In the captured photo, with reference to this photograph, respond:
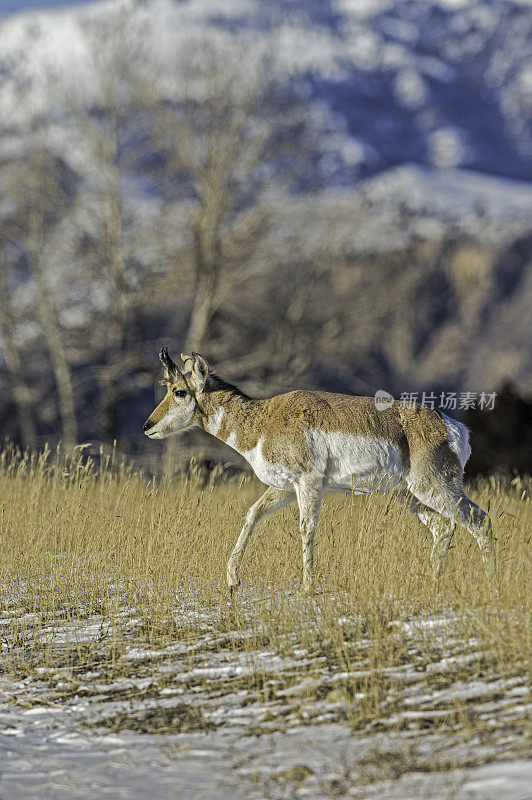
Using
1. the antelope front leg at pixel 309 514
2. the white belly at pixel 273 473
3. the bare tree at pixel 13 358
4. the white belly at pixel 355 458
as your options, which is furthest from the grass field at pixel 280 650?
the bare tree at pixel 13 358

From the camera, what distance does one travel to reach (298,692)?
17.1ft

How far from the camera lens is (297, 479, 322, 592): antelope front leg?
23.6 ft

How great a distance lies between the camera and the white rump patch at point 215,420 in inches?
309

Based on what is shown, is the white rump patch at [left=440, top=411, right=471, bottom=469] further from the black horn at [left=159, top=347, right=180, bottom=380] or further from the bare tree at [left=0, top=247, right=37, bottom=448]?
the bare tree at [left=0, top=247, right=37, bottom=448]

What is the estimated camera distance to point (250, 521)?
293 inches

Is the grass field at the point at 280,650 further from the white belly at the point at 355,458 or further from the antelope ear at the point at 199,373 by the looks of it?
the antelope ear at the point at 199,373

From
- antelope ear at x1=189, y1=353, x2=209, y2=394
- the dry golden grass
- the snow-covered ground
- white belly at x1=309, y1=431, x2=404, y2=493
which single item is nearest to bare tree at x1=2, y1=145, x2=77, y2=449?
the dry golden grass

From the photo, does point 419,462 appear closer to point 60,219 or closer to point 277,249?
point 277,249

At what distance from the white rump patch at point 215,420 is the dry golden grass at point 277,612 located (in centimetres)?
83

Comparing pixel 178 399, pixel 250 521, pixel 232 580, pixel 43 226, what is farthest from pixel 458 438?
pixel 43 226

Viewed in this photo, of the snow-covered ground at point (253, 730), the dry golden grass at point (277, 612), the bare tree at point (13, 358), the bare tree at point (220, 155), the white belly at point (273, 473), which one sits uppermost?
the bare tree at point (220, 155)

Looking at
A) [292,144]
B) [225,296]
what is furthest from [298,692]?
[292,144]

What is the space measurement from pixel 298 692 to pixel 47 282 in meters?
20.4

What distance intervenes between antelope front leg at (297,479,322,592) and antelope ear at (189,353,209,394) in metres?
1.37
